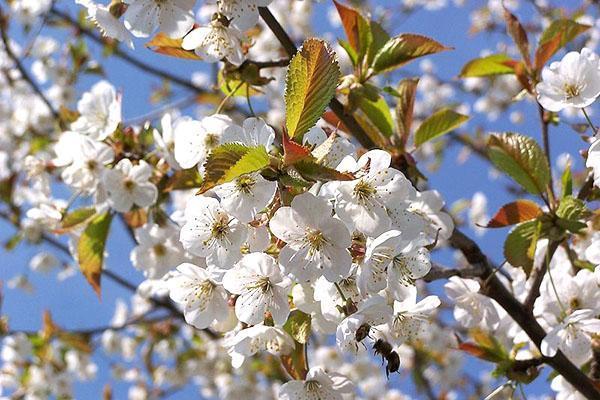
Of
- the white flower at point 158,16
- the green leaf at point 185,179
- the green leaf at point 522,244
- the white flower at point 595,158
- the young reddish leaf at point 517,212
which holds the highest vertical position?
the white flower at point 158,16

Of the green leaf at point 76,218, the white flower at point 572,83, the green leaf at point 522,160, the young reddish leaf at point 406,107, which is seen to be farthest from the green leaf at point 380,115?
the green leaf at point 76,218

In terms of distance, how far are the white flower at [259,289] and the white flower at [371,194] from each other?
17 cm

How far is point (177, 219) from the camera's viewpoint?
1.56m

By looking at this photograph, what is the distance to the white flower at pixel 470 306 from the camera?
5.45 ft

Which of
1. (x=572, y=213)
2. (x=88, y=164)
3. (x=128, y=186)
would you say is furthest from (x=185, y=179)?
(x=572, y=213)

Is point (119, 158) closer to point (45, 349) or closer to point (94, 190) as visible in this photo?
point (94, 190)

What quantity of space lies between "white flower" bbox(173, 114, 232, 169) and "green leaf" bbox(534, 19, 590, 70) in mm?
927

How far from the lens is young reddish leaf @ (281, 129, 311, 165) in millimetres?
1041

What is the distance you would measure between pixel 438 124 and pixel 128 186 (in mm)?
849

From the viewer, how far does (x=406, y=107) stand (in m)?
1.70

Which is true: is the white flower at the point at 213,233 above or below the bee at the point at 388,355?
above

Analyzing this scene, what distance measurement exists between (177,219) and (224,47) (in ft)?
1.40

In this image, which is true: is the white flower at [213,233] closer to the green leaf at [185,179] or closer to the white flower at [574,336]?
the green leaf at [185,179]

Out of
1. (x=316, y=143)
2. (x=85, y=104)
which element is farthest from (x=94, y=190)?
(x=316, y=143)
